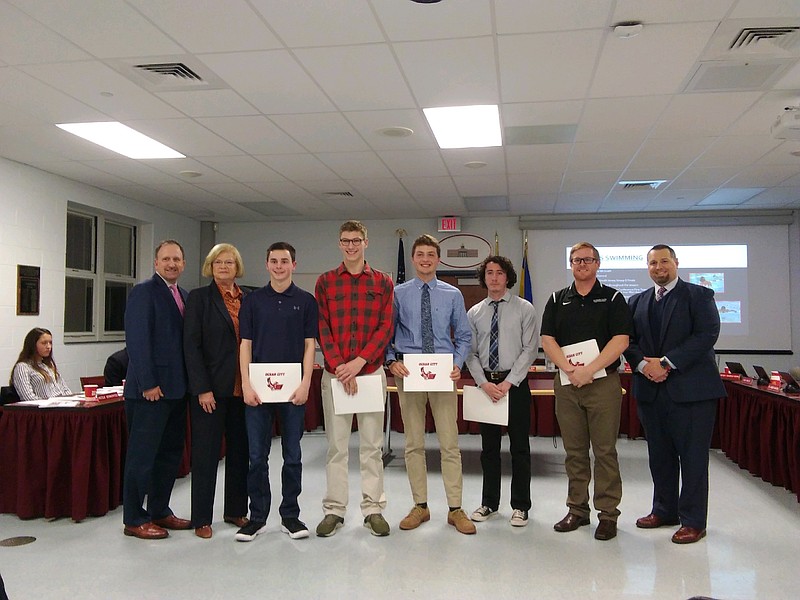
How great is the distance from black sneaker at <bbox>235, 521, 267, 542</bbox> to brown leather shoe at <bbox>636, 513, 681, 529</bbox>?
2162mm

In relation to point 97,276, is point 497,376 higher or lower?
lower

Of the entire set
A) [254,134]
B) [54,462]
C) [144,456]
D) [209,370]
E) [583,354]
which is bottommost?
[54,462]

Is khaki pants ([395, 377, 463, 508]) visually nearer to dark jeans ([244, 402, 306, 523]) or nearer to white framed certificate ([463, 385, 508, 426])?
white framed certificate ([463, 385, 508, 426])

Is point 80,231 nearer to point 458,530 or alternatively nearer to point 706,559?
point 458,530

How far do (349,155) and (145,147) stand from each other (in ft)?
5.96

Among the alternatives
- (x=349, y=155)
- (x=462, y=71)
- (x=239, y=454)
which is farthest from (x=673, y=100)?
(x=239, y=454)

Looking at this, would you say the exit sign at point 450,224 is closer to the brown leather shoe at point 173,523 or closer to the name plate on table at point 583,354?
the name plate on table at point 583,354

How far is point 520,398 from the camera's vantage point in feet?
11.4

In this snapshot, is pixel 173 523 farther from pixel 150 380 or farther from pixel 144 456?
pixel 150 380

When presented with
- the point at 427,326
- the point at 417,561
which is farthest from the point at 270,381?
the point at 417,561

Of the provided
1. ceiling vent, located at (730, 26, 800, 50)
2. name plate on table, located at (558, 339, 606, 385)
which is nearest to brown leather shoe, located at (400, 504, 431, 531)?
name plate on table, located at (558, 339, 606, 385)

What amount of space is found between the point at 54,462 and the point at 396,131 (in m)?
→ 3.34

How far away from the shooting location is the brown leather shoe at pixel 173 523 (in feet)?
11.1

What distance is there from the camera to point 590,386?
3232mm
